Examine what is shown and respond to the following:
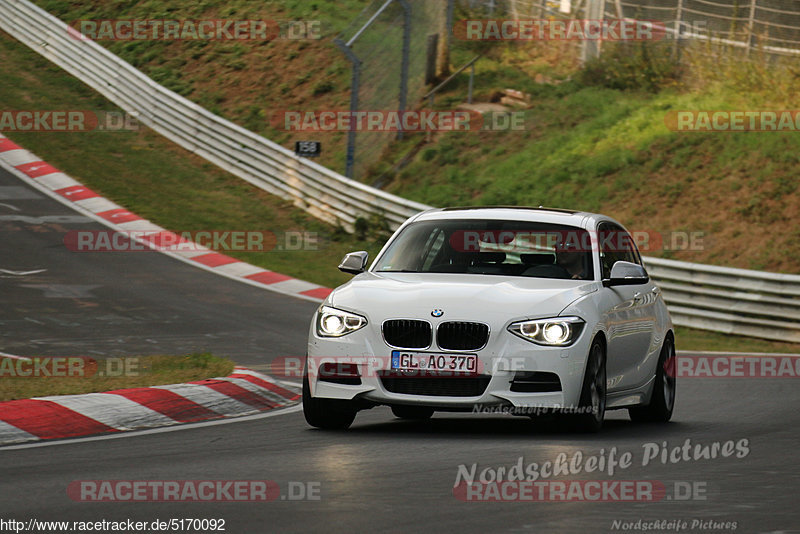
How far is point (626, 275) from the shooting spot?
966 cm

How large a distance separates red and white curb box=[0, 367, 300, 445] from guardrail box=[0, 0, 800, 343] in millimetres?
10710

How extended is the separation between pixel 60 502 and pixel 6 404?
9.56 feet

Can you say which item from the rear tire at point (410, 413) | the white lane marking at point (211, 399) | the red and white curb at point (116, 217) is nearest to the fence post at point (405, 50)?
the red and white curb at point (116, 217)

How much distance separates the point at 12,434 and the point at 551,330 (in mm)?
3433

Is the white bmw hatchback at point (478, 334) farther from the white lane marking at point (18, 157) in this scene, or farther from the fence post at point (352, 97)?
the white lane marking at point (18, 157)

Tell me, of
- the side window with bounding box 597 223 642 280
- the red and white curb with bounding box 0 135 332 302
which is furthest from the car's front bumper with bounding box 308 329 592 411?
the red and white curb with bounding box 0 135 332 302

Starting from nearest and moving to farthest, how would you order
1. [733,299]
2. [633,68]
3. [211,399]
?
[211,399] → [733,299] → [633,68]

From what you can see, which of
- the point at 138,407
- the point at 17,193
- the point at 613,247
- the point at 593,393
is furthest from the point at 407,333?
the point at 17,193

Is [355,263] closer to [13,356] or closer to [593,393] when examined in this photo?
[593,393]

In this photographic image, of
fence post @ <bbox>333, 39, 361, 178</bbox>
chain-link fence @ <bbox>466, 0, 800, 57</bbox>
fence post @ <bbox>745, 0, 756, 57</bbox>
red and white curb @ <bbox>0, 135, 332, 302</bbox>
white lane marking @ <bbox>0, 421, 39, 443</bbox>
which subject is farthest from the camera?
fence post @ <bbox>745, 0, 756, 57</bbox>

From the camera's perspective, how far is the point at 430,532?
5.57 metres

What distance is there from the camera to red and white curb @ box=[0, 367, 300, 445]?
8.62 m

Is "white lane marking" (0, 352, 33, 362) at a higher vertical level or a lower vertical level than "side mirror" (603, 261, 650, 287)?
lower

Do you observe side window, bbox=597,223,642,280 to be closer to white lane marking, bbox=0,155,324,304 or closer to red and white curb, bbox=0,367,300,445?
red and white curb, bbox=0,367,300,445
